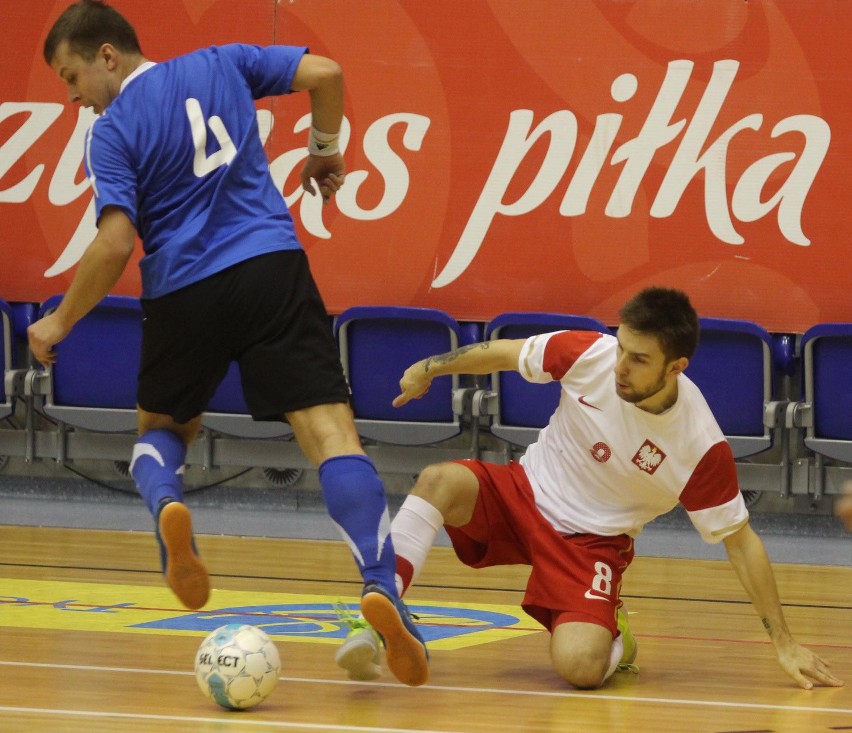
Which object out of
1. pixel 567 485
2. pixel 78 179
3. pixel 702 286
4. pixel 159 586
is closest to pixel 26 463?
pixel 78 179

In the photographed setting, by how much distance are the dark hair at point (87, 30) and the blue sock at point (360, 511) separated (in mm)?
1180

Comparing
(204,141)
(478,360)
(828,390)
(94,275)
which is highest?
(204,141)

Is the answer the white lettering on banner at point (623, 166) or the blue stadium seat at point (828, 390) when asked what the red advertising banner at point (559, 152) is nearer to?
the white lettering on banner at point (623, 166)

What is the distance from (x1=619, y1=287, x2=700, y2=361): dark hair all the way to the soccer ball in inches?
48.6

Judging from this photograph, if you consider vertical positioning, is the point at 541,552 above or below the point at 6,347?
above

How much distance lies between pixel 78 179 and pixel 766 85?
12.1ft

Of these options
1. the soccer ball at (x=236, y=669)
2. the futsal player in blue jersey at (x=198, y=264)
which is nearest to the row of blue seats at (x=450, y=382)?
the futsal player in blue jersey at (x=198, y=264)

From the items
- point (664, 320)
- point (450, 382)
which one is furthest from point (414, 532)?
point (450, 382)

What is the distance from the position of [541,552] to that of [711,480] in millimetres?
531

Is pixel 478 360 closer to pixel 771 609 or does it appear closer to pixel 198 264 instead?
pixel 198 264

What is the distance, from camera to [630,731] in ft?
11.5

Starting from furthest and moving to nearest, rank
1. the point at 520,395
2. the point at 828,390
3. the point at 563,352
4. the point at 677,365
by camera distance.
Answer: the point at 520,395, the point at 828,390, the point at 563,352, the point at 677,365

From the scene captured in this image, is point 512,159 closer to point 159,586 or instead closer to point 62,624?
point 159,586

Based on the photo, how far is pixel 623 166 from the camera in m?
7.77
